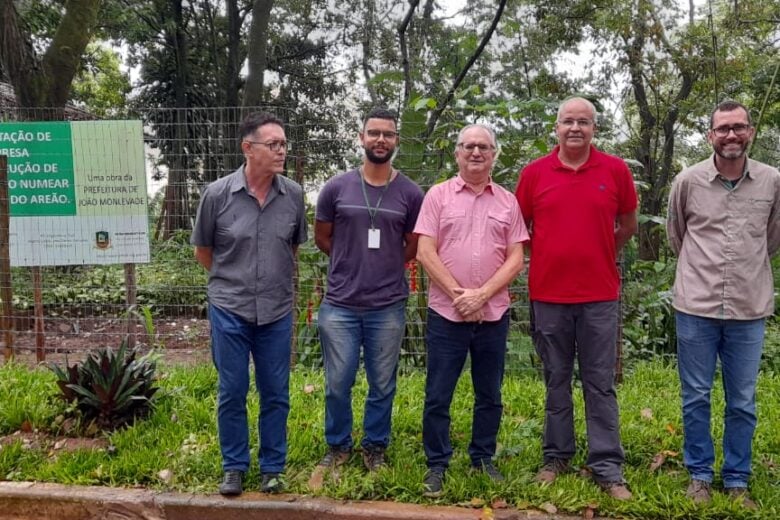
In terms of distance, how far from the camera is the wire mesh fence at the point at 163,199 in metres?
5.39

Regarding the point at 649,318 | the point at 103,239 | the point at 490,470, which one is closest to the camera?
the point at 490,470

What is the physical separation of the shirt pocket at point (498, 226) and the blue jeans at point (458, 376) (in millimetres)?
421

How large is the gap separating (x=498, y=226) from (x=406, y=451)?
5.02 feet

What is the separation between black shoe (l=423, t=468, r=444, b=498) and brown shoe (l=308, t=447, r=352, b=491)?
50 cm

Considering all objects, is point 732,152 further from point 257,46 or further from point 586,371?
point 257,46

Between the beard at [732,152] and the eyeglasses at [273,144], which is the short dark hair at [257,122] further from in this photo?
the beard at [732,152]

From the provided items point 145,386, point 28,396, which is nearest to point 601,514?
point 145,386

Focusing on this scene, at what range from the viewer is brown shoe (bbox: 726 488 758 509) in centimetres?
326

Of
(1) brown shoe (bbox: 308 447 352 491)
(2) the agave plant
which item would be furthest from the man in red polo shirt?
(2) the agave plant

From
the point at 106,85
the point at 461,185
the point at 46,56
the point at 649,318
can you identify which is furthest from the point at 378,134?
the point at 106,85

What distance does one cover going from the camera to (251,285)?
3391 millimetres

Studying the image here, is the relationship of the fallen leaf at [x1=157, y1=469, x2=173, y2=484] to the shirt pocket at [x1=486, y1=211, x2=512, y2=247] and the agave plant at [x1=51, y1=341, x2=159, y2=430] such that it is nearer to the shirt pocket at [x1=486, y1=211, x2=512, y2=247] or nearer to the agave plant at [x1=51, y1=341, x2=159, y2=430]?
the agave plant at [x1=51, y1=341, x2=159, y2=430]

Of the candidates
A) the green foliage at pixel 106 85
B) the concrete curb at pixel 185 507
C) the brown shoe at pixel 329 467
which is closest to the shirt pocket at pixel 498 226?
the concrete curb at pixel 185 507

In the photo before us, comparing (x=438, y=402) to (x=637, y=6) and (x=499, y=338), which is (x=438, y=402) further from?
(x=637, y=6)
